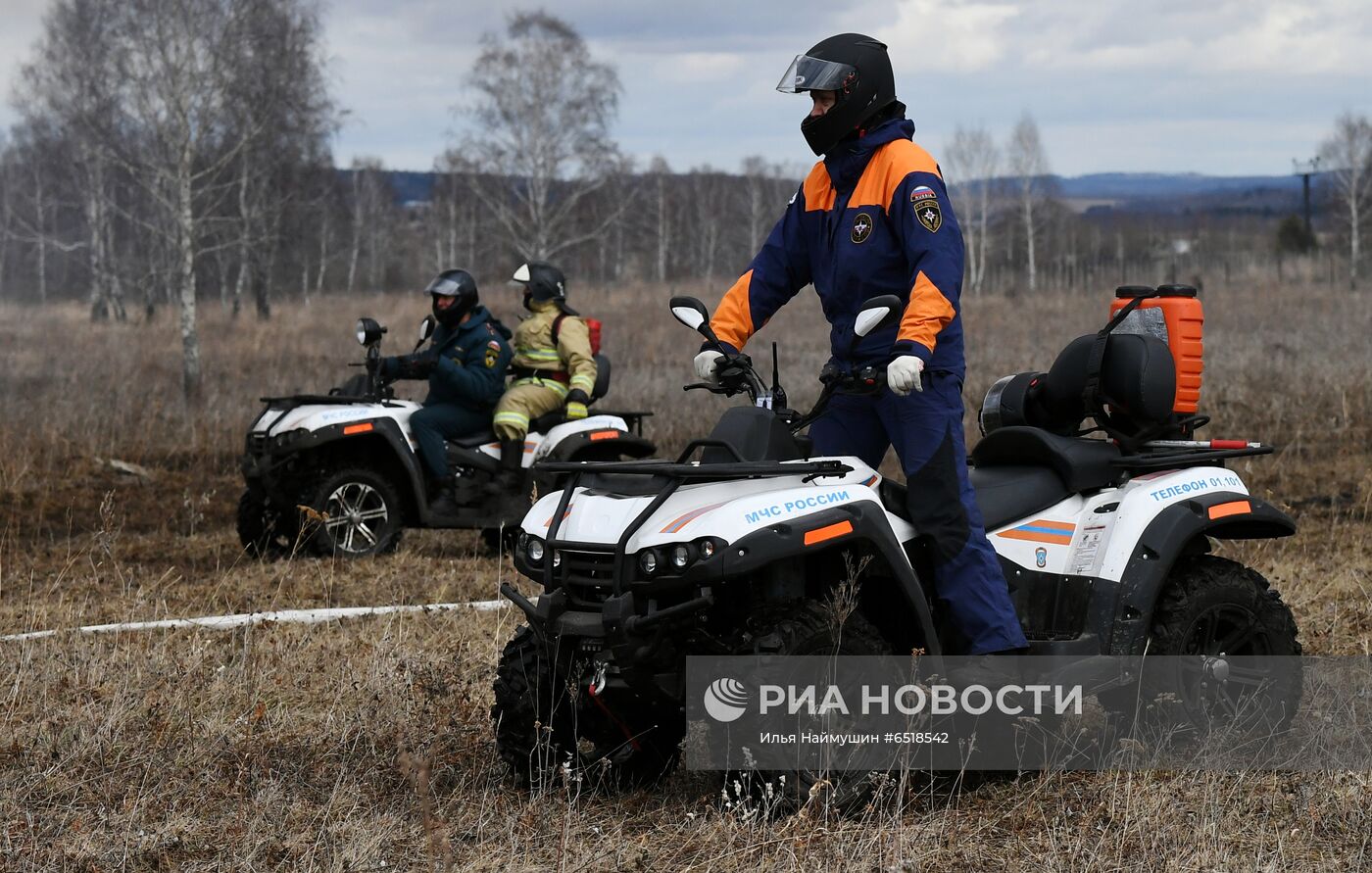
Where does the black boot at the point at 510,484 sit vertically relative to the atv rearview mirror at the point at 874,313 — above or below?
below

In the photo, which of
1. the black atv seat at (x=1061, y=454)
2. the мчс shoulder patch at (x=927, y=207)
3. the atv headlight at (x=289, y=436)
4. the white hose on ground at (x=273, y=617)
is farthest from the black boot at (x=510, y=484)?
the мчс shoulder patch at (x=927, y=207)

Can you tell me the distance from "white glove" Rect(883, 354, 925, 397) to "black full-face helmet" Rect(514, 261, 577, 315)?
6607mm

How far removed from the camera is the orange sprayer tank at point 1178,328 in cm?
543

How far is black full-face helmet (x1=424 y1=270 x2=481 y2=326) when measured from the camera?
34.4ft

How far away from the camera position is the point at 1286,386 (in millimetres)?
16344

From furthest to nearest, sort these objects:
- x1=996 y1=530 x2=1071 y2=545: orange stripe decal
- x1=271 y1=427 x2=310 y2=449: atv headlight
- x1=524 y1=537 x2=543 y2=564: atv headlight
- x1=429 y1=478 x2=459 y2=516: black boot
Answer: x1=429 y1=478 x2=459 y2=516: black boot, x1=271 y1=427 x2=310 y2=449: atv headlight, x1=996 y1=530 x2=1071 y2=545: orange stripe decal, x1=524 y1=537 x2=543 y2=564: atv headlight

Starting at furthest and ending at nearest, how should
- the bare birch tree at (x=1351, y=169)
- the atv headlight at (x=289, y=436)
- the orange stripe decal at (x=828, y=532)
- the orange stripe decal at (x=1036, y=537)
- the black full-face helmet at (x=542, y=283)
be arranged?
the bare birch tree at (x=1351, y=169)
the black full-face helmet at (x=542, y=283)
the atv headlight at (x=289, y=436)
the orange stripe decal at (x=1036, y=537)
the orange stripe decal at (x=828, y=532)

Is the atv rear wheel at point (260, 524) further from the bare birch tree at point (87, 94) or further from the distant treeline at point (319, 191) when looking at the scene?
the bare birch tree at point (87, 94)

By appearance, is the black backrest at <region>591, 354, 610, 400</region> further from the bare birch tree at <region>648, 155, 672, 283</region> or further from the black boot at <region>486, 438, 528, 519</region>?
the bare birch tree at <region>648, 155, 672, 283</region>

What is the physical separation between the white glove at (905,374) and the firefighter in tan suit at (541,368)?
6466mm

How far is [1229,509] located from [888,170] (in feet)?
5.61

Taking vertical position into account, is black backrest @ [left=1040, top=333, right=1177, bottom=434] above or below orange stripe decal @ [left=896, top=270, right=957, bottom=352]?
below

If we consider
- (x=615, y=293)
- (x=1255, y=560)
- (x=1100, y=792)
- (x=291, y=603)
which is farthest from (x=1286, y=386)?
(x=615, y=293)

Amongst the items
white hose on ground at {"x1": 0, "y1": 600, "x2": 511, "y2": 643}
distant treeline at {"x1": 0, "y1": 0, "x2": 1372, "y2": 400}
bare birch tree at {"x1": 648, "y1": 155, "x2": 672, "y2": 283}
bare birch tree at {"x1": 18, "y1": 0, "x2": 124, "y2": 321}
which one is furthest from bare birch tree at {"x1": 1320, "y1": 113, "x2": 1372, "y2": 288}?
white hose on ground at {"x1": 0, "y1": 600, "x2": 511, "y2": 643}
